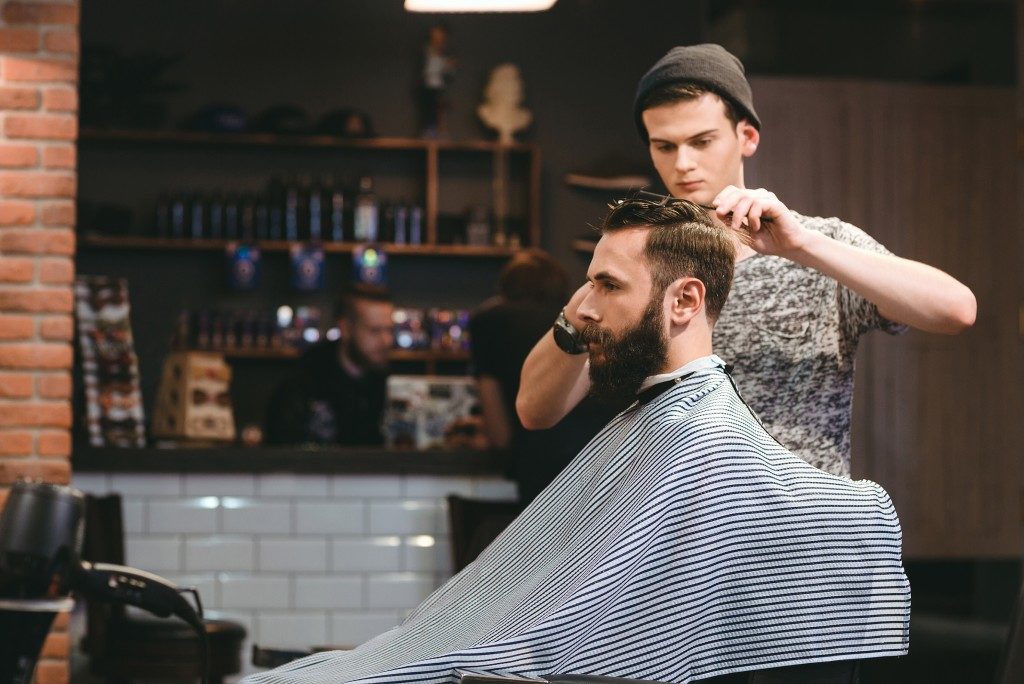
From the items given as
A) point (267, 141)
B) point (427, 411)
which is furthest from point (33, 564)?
point (267, 141)

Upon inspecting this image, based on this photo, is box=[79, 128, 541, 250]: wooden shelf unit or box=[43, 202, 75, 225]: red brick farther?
box=[79, 128, 541, 250]: wooden shelf unit

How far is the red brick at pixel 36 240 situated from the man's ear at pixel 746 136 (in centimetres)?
189

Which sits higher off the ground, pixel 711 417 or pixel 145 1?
pixel 145 1

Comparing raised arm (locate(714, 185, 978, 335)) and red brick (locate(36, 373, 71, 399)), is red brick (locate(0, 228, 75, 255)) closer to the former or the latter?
red brick (locate(36, 373, 71, 399))

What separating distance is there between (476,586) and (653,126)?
2.62 feet

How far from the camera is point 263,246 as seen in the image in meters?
6.30

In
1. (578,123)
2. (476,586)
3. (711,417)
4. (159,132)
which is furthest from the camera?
(578,123)

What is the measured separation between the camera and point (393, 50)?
261 inches

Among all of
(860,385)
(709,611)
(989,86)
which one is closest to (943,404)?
(860,385)

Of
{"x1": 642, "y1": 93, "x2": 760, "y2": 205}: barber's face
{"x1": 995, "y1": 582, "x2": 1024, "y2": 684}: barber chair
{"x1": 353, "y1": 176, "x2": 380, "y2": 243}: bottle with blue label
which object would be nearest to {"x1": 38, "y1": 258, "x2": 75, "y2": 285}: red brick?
{"x1": 642, "y1": 93, "x2": 760, "y2": 205}: barber's face

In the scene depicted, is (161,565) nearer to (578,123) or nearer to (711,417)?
(711,417)

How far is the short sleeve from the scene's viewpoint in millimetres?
2029

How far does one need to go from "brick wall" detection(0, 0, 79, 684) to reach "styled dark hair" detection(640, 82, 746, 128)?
1.75m

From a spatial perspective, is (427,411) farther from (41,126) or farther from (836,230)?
(836,230)
